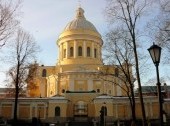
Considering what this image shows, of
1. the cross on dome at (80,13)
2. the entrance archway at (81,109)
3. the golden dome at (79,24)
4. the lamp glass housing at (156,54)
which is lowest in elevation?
the entrance archway at (81,109)

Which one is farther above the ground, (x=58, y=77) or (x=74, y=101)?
(x=58, y=77)

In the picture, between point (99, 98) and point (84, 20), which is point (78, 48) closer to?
point (84, 20)

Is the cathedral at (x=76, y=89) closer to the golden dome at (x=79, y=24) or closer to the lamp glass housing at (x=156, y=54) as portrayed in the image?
the golden dome at (x=79, y=24)

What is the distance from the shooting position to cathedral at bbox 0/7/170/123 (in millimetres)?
51062

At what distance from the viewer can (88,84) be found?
60031mm

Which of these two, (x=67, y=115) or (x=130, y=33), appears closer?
(x=130, y=33)

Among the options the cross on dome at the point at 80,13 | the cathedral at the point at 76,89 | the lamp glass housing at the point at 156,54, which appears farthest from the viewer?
the cross on dome at the point at 80,13

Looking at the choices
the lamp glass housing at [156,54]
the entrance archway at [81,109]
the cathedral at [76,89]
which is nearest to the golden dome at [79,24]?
the cathedral at [76,89]

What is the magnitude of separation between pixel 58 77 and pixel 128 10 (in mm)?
37702

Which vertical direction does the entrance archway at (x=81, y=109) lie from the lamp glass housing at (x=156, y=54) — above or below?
below

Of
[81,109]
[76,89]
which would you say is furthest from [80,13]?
[81,109]

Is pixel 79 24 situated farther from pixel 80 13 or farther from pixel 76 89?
pixel 76 89

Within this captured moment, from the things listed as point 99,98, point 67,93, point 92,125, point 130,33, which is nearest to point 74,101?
point 67,93

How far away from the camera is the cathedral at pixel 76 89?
51.1 m
